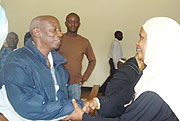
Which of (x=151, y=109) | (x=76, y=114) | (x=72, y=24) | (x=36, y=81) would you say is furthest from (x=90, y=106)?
(x=72, y=24)

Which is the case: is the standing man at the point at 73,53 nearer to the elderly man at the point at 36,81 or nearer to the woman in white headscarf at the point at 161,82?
the elderly man at the point at 36,81

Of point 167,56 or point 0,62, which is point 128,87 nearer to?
point 167,56

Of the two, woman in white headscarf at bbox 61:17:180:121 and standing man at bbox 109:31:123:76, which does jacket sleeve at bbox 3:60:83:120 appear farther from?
standing man at bbox 109:31:123:76

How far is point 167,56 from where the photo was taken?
5.17 ft

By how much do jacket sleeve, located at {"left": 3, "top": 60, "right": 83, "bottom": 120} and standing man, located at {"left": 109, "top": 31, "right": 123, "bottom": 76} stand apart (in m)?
4.28

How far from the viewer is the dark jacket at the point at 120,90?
2.23 metres

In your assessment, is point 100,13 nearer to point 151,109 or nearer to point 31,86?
point 31,86

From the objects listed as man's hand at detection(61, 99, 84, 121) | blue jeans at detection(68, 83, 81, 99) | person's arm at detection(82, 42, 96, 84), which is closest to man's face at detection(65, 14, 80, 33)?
person's arm at detection(82, 42, 96, 84)

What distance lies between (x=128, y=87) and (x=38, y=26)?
1.07 meters

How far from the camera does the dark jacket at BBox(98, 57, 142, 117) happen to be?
2230 millimetres

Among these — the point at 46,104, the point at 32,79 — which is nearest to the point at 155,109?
the point at 46,104

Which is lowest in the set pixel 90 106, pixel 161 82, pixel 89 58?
pixel 90 106

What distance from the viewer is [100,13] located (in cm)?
625

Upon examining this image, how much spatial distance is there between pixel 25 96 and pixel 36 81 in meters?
0.16
